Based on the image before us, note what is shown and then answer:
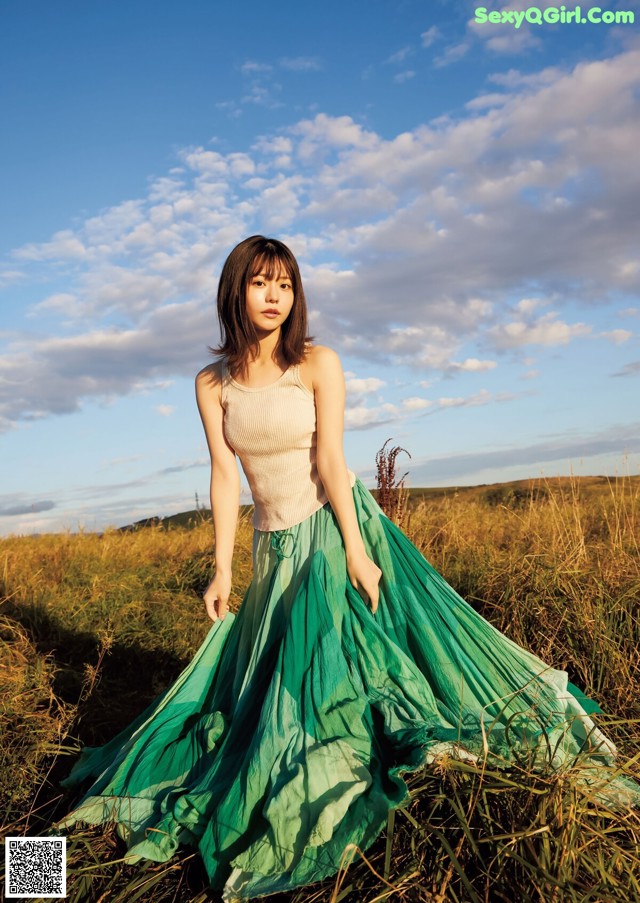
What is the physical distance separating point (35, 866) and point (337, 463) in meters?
1.80

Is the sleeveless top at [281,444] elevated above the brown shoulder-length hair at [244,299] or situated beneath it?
situated beneath

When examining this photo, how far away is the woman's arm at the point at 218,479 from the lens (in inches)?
129

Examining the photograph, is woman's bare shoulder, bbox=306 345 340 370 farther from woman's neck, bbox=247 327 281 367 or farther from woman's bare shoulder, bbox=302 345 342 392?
woman's neck, bbox=247 327 281 367

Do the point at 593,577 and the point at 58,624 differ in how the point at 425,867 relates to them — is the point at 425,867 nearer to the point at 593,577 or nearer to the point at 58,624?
the point at 593,577

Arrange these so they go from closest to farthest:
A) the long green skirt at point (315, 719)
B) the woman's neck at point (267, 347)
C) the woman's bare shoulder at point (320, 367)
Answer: the long green skirt at point (315, 719) < the woman's bare shoulder at point (320, 367) < the woman's neck at point (267, 347)

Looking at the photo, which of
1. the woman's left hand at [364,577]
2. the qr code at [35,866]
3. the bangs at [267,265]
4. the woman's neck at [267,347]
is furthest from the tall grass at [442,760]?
the bangs at [267,265]

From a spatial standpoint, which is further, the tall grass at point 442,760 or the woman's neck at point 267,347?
the woman's neck at point 267,347

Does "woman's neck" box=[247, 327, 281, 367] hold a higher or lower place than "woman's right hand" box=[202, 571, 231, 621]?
higher

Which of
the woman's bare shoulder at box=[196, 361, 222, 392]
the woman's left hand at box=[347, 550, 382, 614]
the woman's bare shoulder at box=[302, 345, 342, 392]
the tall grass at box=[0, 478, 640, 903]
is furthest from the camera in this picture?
the woman's bare shoulder at box=[196, 361, 222, 392]

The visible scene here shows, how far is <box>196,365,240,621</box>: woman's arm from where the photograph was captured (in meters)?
3.28

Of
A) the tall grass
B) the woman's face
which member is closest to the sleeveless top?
the woman's face

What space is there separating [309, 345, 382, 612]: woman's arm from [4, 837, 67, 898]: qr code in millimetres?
1427

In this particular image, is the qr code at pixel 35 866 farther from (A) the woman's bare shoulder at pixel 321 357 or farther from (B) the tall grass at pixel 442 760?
(A) the woman's bare shoulder at pixel 321 357

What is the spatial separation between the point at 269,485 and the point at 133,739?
1.20m
